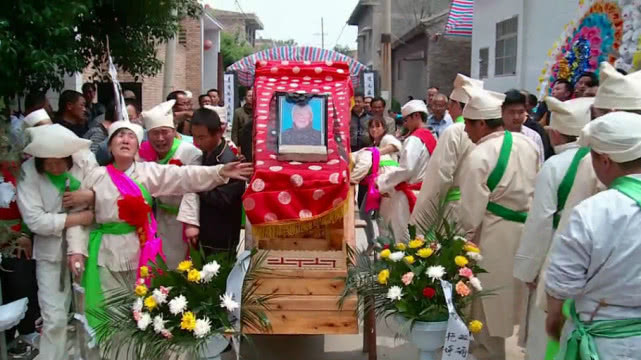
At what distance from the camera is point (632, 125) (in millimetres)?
2578

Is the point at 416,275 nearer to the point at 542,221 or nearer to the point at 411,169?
the point at 542,221

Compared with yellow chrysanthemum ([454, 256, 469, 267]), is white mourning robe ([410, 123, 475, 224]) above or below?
above

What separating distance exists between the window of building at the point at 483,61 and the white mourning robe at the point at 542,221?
11.4 metres

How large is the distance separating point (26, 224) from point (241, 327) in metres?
1.46

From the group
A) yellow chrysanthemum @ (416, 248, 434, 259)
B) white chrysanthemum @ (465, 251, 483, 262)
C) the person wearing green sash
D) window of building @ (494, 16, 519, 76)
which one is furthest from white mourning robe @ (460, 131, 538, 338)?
window of building @ (494, 16, 519, 76)

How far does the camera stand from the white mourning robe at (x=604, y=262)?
8.23 feet

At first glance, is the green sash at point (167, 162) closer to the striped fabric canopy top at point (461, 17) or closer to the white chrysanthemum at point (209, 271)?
the white chrysanthemum at point (209, 271)

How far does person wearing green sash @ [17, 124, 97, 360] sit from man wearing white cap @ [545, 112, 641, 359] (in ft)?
9.17

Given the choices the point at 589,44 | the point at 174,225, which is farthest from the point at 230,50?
the point at 174,225

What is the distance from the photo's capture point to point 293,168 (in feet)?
14.0

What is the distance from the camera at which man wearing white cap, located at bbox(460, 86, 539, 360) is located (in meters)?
4.44

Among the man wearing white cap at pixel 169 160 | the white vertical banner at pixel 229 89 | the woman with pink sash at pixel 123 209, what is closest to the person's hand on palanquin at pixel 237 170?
the woman with pink sash at pixel 123 209

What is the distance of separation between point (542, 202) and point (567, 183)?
0.51ft

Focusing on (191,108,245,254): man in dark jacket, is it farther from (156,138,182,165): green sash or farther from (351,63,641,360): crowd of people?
(351,63,641,360): crowd of people
